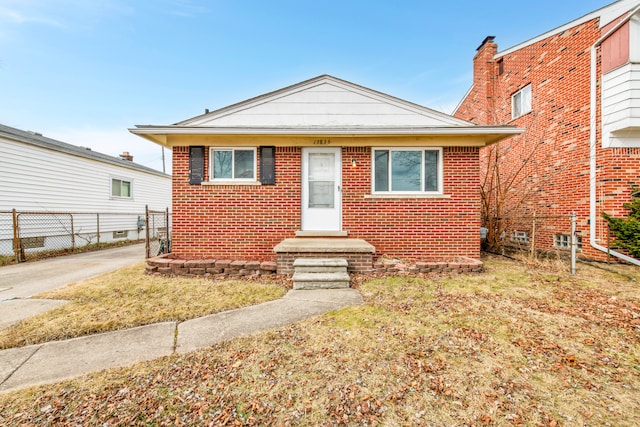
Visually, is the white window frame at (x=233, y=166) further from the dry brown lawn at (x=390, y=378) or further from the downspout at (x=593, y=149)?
the downspout at (x=593, y=149)

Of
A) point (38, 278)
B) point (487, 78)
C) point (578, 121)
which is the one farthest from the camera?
point (487, 78)

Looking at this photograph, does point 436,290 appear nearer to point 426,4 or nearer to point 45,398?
point 45,398

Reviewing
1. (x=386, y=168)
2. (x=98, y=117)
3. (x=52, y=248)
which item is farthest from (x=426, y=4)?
(x=98, y=117)

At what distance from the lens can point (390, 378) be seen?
231 centimetres

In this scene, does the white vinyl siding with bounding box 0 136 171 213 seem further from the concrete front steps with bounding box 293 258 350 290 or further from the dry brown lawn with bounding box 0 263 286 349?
the concrete front steps with bounding box 293 258 350 290

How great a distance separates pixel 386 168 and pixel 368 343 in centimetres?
453

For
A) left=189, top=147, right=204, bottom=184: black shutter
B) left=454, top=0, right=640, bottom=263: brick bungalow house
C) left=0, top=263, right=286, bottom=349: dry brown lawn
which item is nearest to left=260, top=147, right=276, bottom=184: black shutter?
left=189, top=147, right=204, bottom=184: black shutter

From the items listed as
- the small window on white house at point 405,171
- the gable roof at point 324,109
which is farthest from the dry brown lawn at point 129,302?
the gable roof at point 324,109

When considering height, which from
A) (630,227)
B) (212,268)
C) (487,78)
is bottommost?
(212,268)

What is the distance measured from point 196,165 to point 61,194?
304 inches

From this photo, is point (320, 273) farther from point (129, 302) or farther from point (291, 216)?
point (129, 302)

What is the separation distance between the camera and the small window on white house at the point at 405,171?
6500mm

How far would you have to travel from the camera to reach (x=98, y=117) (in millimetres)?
20812

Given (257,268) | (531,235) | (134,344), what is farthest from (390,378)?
(531,235)
